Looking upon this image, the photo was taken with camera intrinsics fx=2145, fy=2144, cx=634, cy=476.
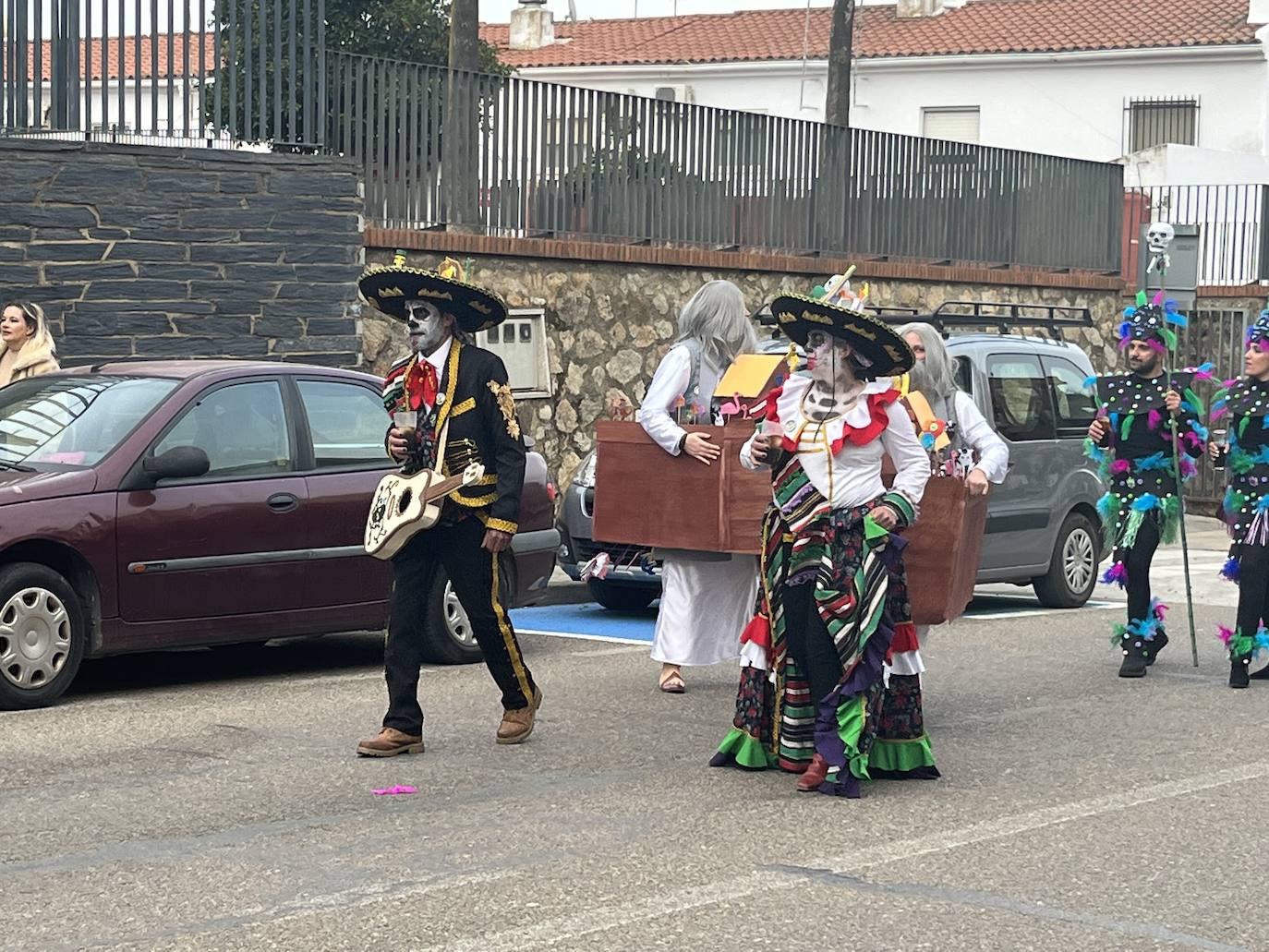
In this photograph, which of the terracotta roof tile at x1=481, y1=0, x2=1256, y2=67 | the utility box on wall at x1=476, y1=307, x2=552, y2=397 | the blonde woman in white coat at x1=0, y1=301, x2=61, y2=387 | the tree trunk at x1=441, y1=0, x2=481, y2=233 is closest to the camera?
the blonde woman in white coat at x1=0, y1=301, x2=61, y2=387

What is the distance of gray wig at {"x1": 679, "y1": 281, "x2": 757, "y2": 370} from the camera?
1004cm

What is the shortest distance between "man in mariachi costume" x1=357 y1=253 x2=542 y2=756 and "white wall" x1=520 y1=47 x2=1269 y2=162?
3952 cm

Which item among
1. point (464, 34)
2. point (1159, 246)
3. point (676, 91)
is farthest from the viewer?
point (676, 91)

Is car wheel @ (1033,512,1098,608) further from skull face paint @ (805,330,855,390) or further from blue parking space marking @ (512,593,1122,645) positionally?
skull face paint @ (805,330,855,390)

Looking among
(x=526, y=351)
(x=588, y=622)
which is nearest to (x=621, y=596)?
(x=588, y=622)

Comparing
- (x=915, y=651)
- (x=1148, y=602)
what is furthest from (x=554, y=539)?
(x=915, y=651)

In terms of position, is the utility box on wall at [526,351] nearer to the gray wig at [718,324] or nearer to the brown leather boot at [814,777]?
the gray wig at [718,324]

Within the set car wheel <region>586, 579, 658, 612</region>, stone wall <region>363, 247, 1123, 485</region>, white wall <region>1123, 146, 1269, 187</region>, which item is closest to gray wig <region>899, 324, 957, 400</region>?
car wheel <region>586, 579, 658, 612</region>

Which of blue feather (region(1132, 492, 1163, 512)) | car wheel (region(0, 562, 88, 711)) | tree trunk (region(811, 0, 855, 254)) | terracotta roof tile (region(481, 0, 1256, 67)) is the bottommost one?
car wheel (region(0, 562, 88, 711))

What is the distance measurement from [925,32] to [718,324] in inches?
1647

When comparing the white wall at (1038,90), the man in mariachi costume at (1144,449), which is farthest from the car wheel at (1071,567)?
the white wall at (1038,90)

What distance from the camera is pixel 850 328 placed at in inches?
314

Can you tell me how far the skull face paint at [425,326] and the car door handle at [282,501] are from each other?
7.09 feet

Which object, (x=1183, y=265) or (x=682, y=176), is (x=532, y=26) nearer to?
(x=1183, y=265)
